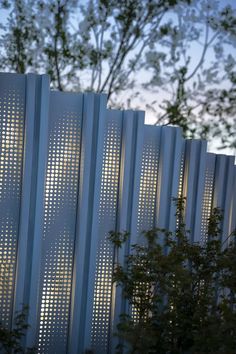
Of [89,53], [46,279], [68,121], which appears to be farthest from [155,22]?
[46,279]

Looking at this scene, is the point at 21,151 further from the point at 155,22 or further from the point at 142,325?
the point at 155,22

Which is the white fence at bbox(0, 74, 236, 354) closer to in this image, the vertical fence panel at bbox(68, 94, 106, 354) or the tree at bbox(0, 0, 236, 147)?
the vertical fence panel at bbox(68, 94, 106, 354)

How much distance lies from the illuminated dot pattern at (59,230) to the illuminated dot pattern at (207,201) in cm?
218

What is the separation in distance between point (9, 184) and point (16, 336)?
1.45m

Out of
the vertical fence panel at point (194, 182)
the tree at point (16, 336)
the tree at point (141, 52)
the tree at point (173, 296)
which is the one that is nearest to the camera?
the tree at point (173, 296)

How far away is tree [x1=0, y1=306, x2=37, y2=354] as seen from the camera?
5.36 metres

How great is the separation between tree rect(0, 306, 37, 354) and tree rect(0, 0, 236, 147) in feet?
24.2

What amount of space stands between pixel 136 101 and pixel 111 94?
1.98ft

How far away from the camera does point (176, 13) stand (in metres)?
12.2

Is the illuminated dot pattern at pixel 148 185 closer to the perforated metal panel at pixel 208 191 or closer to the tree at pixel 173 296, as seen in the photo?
the tree at pixel 173 296

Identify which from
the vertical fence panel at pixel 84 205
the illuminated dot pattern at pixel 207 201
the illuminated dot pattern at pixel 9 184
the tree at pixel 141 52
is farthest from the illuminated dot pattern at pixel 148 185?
the tree at pixel 141 52

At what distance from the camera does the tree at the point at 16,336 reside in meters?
5.36

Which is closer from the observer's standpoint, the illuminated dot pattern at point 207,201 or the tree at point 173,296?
the tree at point 173,296

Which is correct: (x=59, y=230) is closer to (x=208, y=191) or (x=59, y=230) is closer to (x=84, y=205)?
(x=84, y=205)
